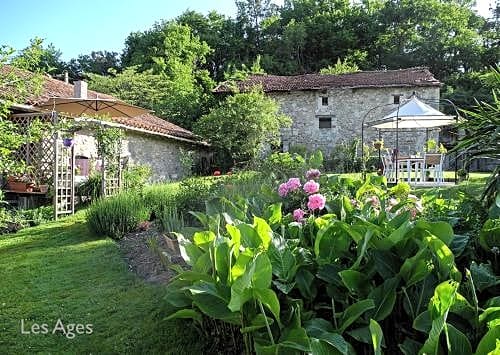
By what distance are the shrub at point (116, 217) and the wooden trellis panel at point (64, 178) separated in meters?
2.35

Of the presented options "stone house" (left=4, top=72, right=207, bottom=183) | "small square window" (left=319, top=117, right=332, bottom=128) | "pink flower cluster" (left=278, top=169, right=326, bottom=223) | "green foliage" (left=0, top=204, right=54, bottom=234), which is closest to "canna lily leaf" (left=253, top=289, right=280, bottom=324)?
"pink flower cluster" (left=278, top=169, right=326, bottom=223)

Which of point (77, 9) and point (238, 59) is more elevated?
point (238, 59)

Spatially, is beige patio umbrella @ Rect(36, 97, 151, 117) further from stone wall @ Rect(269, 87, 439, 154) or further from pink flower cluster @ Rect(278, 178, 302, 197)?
→ stone wall @ Rect(269, 87, 439, 154)

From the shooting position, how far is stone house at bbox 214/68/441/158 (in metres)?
20.1

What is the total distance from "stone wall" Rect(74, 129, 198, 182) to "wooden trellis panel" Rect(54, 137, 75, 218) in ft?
5.37

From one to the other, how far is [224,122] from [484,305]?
1573cm

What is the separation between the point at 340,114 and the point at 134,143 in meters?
10.6

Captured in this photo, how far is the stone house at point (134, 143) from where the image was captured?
10.6 metres

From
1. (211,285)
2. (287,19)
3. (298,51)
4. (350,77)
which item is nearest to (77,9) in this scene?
(211,285)

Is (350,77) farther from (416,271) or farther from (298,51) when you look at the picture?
(416,271)

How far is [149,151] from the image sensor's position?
46.7ft

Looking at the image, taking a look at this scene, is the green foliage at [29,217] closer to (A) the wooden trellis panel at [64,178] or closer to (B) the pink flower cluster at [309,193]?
(A) the wooden trellis panel at [64,178]

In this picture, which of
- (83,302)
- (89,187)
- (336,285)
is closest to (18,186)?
(89,187)

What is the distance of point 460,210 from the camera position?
2.98 metres
